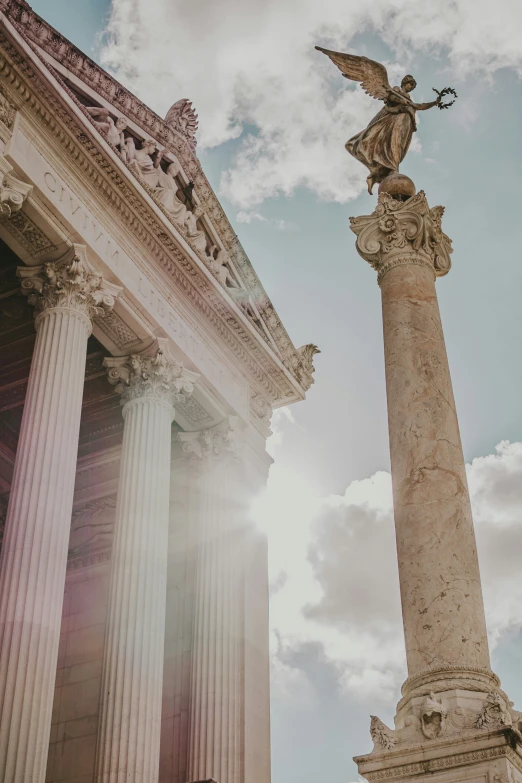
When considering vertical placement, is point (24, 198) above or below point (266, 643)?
above

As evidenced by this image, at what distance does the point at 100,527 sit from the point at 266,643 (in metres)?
5.44

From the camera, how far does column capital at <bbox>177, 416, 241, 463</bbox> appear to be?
26.8 metres

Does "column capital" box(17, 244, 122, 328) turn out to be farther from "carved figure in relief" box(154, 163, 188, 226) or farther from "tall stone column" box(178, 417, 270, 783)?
"tall stone column" box(178, 417, 270, 783)

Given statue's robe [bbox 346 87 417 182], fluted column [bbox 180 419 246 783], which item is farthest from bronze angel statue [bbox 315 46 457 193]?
fluted column [bbox 180 419 246 783]

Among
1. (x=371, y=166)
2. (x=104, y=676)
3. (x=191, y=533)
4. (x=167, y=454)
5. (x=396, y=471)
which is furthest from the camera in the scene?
(x=191, y=533)

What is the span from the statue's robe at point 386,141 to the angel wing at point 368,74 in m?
1.19

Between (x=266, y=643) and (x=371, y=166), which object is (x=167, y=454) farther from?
(x=371, y=166)

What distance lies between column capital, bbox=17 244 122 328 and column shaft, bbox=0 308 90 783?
0.26 meters

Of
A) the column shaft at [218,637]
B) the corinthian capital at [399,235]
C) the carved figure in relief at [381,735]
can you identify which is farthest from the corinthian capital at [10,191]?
the carved figure in relief at [381,735]

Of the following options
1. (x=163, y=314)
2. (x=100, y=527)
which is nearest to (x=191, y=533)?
(x=100, y=527)

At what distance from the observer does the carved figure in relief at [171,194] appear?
26.4m

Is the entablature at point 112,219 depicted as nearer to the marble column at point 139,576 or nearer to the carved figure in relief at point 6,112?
the carved figure in relief at point 6,112

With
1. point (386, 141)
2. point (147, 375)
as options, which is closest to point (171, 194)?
point (147, 375)

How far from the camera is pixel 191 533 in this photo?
2597 centimetres
